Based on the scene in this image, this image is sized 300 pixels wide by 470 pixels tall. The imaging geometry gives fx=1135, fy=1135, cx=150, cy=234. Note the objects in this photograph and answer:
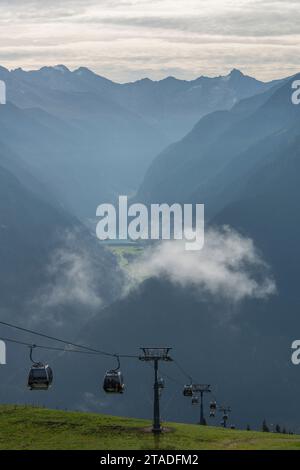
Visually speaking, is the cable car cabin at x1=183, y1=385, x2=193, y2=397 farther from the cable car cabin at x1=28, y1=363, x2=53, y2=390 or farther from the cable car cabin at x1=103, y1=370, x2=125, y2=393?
the cable car cabin at x1=28, y1=363, x2=53, y2=390

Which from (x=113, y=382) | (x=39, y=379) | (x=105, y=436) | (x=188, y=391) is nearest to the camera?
(x=39, y=379)

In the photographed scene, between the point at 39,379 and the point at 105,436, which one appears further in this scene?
the point at 105,436

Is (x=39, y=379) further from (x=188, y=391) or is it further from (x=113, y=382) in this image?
(x=188, y=391)

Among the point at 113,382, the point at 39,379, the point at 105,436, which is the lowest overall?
the point at 105,436

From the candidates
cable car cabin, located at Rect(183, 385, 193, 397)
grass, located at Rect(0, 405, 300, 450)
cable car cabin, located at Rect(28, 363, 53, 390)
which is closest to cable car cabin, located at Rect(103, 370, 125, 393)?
grass, located at Rect(0, 405, 300, 450)

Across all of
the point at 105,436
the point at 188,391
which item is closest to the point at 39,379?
the point at 105,436

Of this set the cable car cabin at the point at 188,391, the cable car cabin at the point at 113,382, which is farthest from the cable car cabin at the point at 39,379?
the cable car cabin at the point at 188,391
